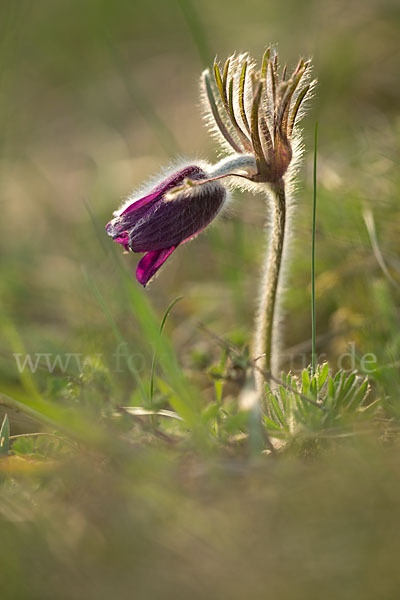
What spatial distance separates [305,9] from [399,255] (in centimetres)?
308

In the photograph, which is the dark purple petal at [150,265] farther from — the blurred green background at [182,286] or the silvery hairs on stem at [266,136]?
the silvery hairs on stem at [266,136]

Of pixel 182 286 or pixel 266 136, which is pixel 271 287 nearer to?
pixel 266 136

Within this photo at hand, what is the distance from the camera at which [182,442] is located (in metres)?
1.46

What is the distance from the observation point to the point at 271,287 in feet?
6.19

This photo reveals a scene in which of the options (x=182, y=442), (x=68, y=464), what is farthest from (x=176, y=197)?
(x=68, y=464)

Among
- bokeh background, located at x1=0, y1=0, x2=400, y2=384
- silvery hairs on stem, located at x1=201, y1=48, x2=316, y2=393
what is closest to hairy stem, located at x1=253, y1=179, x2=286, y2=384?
silvery hairs on stem, located at x1=201, y1=48, x2=316, y2=393

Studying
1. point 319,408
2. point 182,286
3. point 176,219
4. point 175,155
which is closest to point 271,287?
point 176,219

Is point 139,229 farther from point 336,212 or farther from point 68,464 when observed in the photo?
point 336,212

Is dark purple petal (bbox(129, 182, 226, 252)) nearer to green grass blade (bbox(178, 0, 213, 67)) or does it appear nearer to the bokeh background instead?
the bokeh background

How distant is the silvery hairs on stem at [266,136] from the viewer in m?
1.64

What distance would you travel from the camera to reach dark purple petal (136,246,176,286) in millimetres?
1788

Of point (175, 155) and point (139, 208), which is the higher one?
point (175, 155)

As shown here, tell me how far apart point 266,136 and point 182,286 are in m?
1.51

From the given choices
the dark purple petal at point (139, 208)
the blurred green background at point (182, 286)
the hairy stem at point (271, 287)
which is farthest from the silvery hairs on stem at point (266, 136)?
the blurred green background at point (182, 286)
